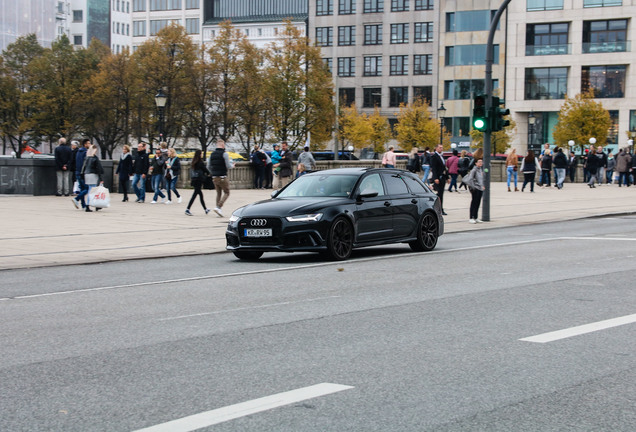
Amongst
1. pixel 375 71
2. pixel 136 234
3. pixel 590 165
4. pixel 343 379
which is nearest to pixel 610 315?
pixel 343 379

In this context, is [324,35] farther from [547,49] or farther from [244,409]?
[244,409]

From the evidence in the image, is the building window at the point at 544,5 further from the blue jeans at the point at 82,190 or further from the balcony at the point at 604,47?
the blue jeans at the point at 82,190

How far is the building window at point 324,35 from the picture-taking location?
358 ft

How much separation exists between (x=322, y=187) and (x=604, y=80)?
234 feet

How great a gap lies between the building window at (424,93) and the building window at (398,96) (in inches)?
44.3

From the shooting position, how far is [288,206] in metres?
14.9

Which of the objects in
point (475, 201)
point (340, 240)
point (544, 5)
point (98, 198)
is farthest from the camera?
point (544, 5)

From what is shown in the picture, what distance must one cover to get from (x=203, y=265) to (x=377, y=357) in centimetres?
795

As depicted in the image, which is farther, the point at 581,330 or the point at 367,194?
the point at 367,194

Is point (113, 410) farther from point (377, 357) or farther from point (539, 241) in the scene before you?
point (539, 241)

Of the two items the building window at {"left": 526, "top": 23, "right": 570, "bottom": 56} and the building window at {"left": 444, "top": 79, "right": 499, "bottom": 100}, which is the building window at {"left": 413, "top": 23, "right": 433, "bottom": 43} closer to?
the building window at {"left": 444, "top": 79, "right": 499, "bottom": 100}

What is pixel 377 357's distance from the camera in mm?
7070

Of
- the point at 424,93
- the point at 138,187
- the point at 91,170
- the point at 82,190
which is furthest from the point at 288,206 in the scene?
the point at 424,93

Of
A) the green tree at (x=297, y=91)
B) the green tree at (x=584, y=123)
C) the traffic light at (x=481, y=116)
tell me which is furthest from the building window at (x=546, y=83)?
the traffic light at (x=481, y=116)
